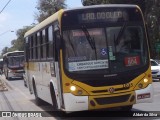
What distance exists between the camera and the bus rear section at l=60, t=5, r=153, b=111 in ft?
35.4

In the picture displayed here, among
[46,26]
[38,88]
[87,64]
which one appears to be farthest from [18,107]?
[87,64]

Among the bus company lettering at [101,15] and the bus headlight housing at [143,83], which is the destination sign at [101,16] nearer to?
the bus company lettering at [101,15]

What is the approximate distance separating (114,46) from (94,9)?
44.0 inches

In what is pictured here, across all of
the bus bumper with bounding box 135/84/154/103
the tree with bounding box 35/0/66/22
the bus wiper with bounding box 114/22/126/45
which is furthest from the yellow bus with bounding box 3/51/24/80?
the tree with bounding box 35/0/66/22

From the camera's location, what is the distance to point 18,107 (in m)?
16.5

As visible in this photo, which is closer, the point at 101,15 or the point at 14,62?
the point at 101,15

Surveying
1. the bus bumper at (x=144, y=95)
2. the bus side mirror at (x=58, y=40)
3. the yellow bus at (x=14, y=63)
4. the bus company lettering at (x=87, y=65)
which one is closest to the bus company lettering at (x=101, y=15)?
the bus side mirror at (x=58, y=40)

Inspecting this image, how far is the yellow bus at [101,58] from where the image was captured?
10805 mm

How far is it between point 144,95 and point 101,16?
A: 7.60ft

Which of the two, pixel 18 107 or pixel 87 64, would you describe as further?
pixel 18 107

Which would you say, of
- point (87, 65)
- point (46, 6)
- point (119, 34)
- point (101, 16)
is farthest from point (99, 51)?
point (46, 6)

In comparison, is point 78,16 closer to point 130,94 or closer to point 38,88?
point 130,94

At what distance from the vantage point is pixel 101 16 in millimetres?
11281

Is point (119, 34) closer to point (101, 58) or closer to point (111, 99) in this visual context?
point (101, 58)
